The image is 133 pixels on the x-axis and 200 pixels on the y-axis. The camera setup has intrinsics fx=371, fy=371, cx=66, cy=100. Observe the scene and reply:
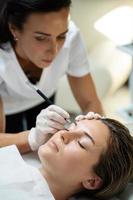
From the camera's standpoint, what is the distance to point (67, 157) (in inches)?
49.9

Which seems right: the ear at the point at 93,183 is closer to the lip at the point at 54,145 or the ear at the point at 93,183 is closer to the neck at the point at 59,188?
the neck at the point at 59,188

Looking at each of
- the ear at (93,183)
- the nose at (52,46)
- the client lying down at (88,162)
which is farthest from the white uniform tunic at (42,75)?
the ear at (93,183)

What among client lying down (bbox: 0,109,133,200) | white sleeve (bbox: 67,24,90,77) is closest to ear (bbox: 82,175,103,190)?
client lying down (bbox: 0,109,133,200)

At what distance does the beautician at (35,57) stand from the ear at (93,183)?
536 millimetres

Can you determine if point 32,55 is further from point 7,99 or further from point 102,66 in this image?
point 102,66

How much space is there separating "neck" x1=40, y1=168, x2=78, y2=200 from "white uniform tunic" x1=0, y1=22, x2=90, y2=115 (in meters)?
0.55

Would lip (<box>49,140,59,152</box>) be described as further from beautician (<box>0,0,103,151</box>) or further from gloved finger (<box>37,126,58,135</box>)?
beautician (<box>0,0,103,151</box>)

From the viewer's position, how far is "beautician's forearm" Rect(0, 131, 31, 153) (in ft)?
4.86

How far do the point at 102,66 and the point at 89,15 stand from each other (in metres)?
0.42

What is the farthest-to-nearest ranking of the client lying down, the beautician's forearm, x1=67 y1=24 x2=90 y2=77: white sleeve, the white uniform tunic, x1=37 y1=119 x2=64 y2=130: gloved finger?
x1=67 y1=24 x2=90 y2=77: white sleeve, the white uniform tunic, the beautician's forearm, x1=37 y1=119 x2=64 y2=130: gloved finger, the client lying down

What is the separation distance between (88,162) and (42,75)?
0.62 metres

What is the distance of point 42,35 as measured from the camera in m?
1.52

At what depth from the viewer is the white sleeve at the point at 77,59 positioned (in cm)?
179

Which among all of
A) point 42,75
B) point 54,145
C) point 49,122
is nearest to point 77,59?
point 42,75
